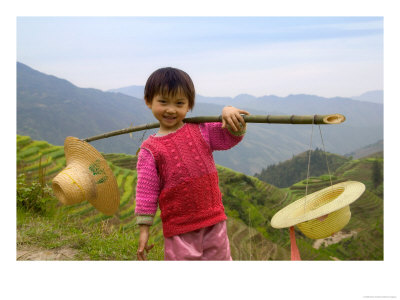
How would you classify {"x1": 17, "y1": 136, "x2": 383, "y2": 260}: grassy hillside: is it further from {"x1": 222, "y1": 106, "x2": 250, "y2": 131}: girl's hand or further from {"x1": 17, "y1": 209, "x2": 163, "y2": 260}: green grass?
{"x1": 222, "y1": 106, "x2": 250, "y2": 131}: girl's hand

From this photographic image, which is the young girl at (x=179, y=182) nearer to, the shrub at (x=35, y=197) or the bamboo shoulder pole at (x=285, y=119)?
the bamboo shoulder pole at (x=285, y=119)

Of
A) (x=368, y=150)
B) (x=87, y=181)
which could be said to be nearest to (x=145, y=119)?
(x=87, y=181)

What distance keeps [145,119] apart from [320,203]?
212 cm

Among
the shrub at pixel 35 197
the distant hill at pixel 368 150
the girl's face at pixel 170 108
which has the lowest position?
the shrub at pixel 35 197

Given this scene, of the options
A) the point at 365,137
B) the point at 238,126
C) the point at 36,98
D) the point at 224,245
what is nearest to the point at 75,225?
the point at 36,98

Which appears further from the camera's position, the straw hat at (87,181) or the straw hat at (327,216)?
the straw hat at (87,181)

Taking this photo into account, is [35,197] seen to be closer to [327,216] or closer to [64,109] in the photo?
[64,109]

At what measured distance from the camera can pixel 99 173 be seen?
7.96 feet

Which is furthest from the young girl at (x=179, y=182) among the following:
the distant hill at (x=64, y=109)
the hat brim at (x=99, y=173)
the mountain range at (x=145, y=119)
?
the distant hill at (x=64, y=109)

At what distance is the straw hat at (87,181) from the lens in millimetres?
2424

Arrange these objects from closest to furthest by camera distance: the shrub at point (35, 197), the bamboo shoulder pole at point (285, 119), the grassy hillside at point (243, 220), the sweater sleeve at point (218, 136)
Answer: the bamboo shoulder pole at point (285, 119) → the sweater sleeve at point (218, 136) → the grassy hillside at point (243, 220) → the shrub at point (35, 197)

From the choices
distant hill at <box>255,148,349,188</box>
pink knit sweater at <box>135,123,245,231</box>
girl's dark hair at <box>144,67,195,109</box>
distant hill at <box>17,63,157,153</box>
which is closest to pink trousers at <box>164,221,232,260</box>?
pink knit sweater at <box>135,123,245,231</box>

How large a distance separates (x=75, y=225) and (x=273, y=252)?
153cm

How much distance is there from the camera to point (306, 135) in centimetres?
378
